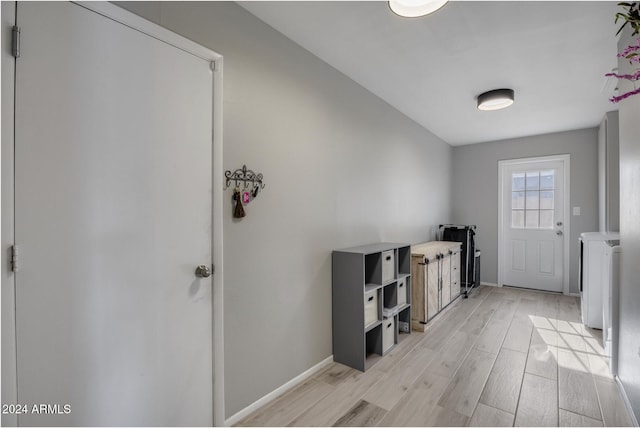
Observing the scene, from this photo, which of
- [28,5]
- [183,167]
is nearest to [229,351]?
[183,167]

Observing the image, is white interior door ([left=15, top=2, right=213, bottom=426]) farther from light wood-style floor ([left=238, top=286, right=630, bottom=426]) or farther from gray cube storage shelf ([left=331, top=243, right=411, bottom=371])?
gray cube storage shelf ([left=331, top=243, right=411, bottom=371])

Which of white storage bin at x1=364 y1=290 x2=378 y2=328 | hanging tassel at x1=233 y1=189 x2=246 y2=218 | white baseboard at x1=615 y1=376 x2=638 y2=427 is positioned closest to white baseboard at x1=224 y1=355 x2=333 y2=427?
white storage bin at x1=364 y1=290 x2=378 y2=328

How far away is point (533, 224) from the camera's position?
4.74 m

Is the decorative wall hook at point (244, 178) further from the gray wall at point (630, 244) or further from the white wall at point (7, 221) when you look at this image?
the gray wall at point (630, 244)

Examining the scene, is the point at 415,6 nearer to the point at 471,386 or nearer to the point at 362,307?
the point at 362,307

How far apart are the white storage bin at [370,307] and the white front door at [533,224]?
3534 millimetres

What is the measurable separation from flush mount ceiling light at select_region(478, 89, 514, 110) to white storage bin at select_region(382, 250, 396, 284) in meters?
1.84

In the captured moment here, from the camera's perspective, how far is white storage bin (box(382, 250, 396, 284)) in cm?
265

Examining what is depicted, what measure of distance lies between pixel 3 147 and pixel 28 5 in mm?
525

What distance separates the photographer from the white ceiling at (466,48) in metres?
1.80

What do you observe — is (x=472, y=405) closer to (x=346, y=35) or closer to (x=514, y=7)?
(x=514, y=7)

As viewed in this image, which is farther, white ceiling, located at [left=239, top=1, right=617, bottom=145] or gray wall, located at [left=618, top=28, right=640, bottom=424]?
white ceiling, located at [left=239, top=1, right=617, bottom=145]

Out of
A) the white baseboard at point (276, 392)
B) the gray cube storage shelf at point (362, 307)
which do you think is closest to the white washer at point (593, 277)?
the gray cube storage shelf at point (362, 307)

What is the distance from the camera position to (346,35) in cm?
207
